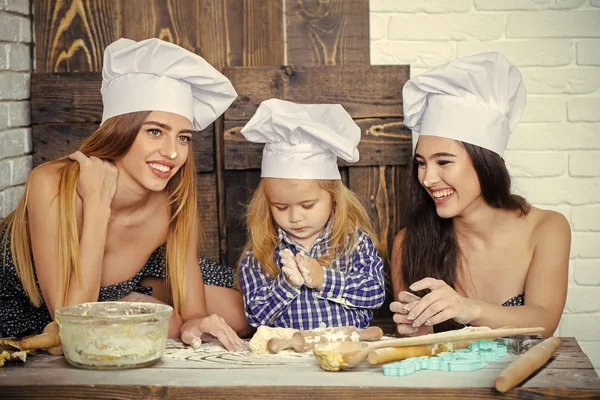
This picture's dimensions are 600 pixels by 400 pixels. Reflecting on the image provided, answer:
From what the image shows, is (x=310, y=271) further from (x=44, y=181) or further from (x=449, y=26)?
(x=449, y=26)

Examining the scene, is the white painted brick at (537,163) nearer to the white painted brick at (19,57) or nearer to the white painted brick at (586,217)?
the white painted brick at (586,217)

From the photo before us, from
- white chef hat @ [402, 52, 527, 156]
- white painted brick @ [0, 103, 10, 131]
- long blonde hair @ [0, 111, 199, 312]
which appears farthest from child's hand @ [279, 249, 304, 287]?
white painted brick @ [0, 103, 10, 131]

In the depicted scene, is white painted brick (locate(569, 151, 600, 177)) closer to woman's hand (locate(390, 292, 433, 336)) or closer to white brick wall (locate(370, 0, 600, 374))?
white brick wall (locate(370, 0, 600, 374))

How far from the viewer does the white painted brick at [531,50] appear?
308 centimetres

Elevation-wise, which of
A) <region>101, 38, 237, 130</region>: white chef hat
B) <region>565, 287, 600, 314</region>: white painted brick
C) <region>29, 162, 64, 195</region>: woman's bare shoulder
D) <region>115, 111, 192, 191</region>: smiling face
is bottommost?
<region>565, 287, 600, 314</region>: white painted brick

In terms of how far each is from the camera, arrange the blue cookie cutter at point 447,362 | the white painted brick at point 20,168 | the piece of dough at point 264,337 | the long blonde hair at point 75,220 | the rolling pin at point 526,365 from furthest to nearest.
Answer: the white painted brick at point 20,168 → the long blonde hair at point 75,220 → the piece of dough at point 264,337 → the blue cookie cutter at point 447,362 → the rolling pin at point 526,365

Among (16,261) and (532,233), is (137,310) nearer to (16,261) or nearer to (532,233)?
(16,261)

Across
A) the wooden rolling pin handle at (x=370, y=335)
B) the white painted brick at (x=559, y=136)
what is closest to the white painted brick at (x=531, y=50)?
the white painted brick at (x=559, y=136)

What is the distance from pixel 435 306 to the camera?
226cm

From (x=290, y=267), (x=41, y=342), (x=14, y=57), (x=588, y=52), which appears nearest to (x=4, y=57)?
(x=14, y=57)

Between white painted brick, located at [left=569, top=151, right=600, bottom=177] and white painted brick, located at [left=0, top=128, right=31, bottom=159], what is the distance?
212 centimetres

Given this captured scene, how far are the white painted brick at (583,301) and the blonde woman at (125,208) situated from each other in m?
1.45

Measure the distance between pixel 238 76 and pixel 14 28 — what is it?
86 centimetres

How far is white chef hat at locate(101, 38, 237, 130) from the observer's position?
2523 millimetres
